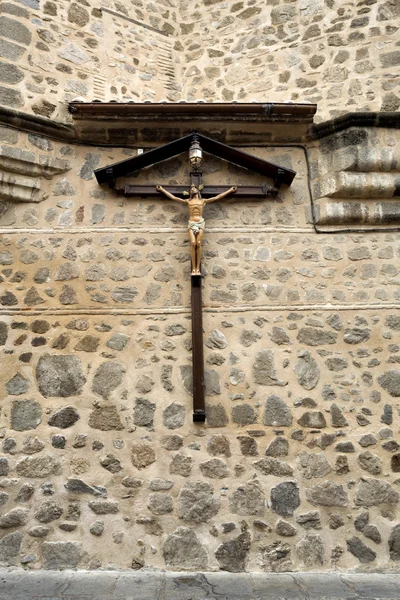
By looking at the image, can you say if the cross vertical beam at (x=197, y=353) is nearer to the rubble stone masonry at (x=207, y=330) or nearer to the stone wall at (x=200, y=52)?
the rubble stone masonry at (x=207, y=330)

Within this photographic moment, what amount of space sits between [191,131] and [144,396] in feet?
9.26

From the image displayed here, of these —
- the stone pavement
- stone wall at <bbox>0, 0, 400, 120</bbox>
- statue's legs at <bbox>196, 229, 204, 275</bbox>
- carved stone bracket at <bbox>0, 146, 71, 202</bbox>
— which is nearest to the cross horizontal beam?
statue's legs at <bbox>196, 229, 204, 275</bbox>

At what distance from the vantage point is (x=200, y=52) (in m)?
6.54

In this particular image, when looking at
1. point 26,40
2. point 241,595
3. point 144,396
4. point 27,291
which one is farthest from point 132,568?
point 26,40

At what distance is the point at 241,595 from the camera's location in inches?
149

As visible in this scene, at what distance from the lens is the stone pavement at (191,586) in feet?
12.3

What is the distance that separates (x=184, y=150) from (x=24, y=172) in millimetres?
1658

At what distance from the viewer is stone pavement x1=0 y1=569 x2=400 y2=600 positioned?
12.3 ft

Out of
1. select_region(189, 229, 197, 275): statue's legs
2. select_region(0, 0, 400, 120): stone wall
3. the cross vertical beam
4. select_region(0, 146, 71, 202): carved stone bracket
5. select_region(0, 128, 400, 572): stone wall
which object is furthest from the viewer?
select_region(0, 0, 400, 120): stone wall

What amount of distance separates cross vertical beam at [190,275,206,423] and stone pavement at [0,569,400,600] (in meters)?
1.30

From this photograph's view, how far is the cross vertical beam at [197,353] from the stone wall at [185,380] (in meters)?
0.11

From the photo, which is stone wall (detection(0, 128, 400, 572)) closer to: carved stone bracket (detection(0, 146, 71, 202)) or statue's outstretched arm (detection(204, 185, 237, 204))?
carved stone bracket (detection(0, 146, 71, 202))

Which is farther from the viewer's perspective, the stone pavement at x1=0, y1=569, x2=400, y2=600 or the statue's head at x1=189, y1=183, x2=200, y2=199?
the statue's head at x1=189, y1=183, x2=200, y2=199

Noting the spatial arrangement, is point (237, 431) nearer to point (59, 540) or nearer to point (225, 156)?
point (59, 540)
